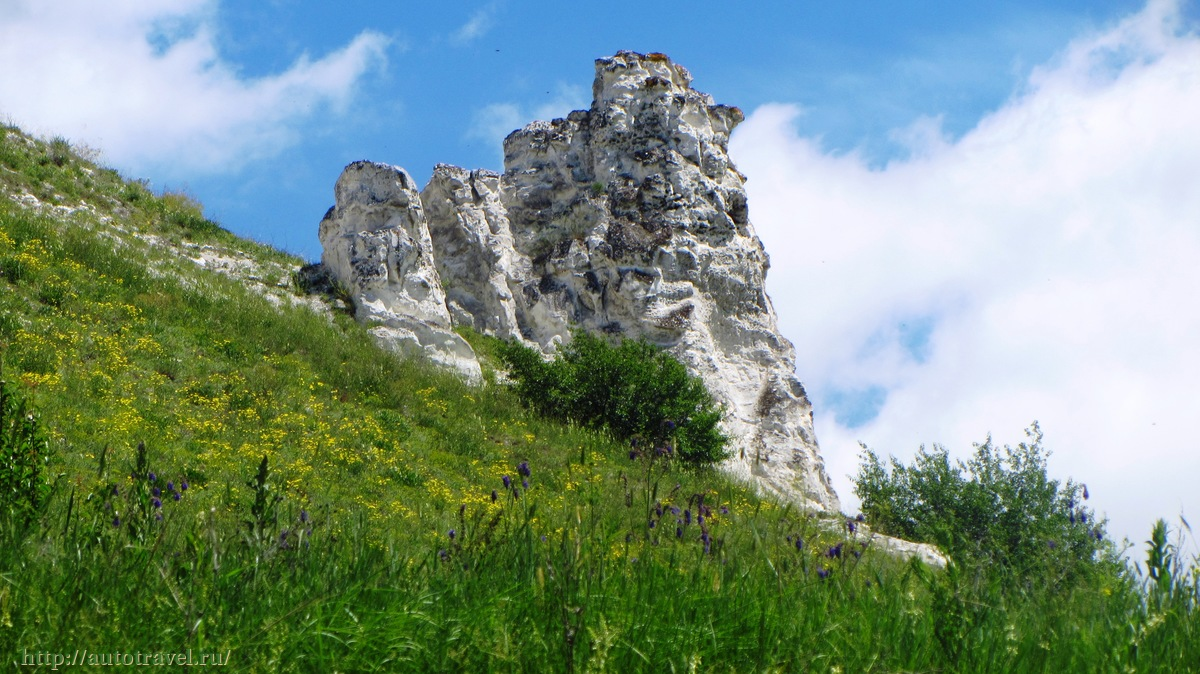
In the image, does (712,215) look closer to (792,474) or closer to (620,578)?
(792,474)

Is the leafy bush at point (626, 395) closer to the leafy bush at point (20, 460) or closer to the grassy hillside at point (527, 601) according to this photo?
the grassy hillside at point (527, 601)

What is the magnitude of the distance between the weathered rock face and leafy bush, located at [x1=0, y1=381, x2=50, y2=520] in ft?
71.1

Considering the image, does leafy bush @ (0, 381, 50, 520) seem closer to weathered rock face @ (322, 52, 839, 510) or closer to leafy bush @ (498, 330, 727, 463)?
leafy bush @ (498, 330, 727, 463)

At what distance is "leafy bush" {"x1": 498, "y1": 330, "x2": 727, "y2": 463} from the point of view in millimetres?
23672

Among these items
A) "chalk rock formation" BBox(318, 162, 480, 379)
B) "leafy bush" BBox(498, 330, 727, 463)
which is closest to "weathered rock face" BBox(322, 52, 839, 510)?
"chalk rock formation" BBox(318, 162, 480, 379)

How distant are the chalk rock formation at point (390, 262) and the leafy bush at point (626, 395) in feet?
7.02

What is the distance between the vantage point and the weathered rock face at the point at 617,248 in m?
29.1

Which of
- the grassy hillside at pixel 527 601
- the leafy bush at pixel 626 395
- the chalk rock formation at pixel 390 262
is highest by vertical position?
the chalk rock formation at pixel 390 262

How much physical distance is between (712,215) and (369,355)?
49.4 feet

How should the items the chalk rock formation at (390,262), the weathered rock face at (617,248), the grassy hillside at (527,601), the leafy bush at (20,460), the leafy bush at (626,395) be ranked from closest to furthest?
the grassy hillside at (527,601)
the leafy bush at (20,460)
the leafy bush at (626,395)
the chalk rock formation at (390,262)
the weathered rock face at (617,248)

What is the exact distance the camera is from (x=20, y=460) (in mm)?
5129

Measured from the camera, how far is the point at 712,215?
111ft

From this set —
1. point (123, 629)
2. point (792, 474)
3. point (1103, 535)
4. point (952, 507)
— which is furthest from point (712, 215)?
point (123, 629)

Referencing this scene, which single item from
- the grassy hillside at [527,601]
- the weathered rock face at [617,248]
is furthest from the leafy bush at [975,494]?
the grassy hillside at [527,601]
